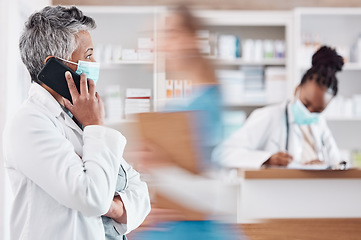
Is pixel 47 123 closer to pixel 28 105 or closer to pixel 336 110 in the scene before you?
pixel 28 105

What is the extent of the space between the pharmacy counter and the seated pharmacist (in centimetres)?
53

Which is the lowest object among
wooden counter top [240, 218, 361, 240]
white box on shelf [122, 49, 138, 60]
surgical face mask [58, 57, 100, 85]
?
wooden counter top [240, 218, 361, 240]

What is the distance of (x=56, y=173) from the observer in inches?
49.7

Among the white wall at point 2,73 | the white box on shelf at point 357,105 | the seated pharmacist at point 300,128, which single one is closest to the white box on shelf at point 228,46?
the white box on shelf at point 357,105

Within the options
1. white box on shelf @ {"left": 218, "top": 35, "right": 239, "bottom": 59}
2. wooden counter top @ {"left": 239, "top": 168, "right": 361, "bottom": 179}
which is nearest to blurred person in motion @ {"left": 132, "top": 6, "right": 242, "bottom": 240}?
wooden counter top @ {"left": 239, "top": 168, "right": 361, "bottom": 179}

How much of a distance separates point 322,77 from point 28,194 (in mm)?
2802

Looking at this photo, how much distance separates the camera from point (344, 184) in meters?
3.01

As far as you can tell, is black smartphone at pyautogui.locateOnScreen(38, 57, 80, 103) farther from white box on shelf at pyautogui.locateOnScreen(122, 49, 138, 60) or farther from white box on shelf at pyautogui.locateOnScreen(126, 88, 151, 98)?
white box on shelf at pyautogui.locateOnScreen(122, 49, 138, 60)

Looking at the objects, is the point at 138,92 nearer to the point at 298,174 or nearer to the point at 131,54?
the point at 131,54

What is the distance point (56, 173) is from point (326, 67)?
2.81m

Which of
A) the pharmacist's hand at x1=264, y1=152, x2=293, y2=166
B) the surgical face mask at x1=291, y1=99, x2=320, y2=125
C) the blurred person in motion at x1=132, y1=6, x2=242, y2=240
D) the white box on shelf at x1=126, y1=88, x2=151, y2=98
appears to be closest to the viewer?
the blurred person in motion at x1=132, y1=6, x2=242, y2=240

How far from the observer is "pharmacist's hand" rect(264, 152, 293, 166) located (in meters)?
3.27

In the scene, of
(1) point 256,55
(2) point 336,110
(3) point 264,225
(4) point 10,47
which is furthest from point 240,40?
(3) point 264,225

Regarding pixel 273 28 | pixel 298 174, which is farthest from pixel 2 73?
pixel 273 28
